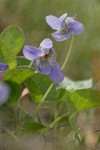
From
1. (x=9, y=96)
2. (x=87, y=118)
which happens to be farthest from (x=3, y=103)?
(x=87, y=118)

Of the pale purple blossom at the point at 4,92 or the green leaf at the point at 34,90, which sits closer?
the pale purple blossom at the point at 4,92

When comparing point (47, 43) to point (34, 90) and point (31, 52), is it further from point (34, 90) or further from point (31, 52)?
point (34, 90)

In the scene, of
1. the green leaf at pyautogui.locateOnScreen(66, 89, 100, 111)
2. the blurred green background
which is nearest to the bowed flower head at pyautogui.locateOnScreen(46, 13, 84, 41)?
the green leaf at pyautogui.locateOnScreen(66, 89, 100, 111)

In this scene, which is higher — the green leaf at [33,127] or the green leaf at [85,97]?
the green leaf at [85,97]

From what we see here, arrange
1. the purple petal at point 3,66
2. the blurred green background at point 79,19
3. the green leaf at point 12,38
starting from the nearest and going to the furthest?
the purple petal at point 3,66
the green leaf at point 12,38
the blurred green background at point 79,19

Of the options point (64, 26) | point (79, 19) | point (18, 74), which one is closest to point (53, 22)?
point (64, 26)

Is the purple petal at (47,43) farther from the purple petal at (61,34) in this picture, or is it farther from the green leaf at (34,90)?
the green leaf at (34,90)

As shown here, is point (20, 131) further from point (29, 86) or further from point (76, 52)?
point (76, 52)

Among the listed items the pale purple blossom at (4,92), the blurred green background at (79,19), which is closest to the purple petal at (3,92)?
the pale purple blossom at (4,92)

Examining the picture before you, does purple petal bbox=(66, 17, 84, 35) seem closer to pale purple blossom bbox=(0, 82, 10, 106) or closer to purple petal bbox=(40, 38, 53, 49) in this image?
purple petal bbox=(40, 38, 53, 49)
